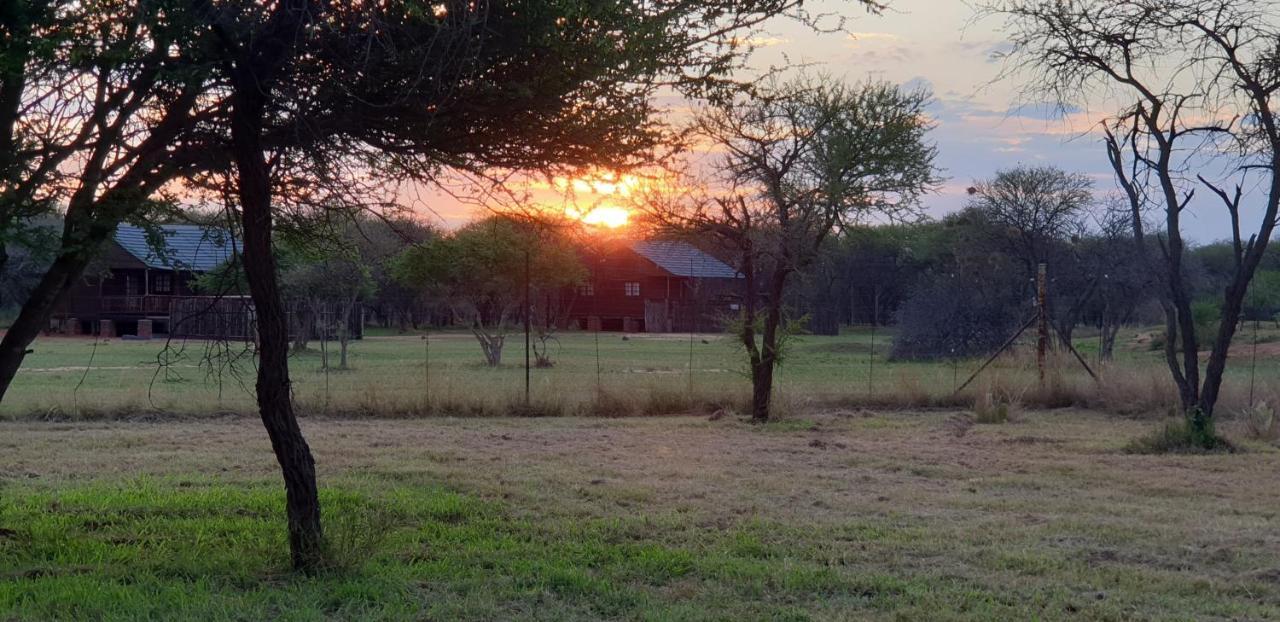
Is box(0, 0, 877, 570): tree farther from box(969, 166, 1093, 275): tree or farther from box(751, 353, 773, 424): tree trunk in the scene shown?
box(969, 166, 1093, 275): tree

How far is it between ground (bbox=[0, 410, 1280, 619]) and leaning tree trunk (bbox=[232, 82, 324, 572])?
69cm

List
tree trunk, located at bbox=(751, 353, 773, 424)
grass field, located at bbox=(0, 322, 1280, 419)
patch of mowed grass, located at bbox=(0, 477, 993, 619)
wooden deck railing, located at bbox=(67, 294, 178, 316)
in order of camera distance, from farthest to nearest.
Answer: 1. wooden deck railing, located at bbox=(67, 294, 178, 316)
2. grass field, located at bbox=(0, 322, 1280, 419)
3. tree trunk, located at bbox=(751, 353, 773, 424)
4. patch of mowed grass, located at bbox=(0, 477, 993, 619)

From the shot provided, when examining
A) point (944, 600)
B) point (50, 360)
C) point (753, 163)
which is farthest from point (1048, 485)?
point (50, 360)

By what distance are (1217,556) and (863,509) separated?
8.72ft

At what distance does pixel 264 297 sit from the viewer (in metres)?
6.22

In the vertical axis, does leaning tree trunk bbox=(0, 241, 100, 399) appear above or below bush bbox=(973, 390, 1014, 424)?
above

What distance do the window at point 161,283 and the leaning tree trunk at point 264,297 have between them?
152ft

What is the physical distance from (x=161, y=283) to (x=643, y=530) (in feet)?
153

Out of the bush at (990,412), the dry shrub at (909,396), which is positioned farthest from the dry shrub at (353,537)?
the dry shrub at (909,396)

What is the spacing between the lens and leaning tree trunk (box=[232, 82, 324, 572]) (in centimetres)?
623

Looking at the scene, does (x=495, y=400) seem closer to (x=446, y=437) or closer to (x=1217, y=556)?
(x=446, y=437)

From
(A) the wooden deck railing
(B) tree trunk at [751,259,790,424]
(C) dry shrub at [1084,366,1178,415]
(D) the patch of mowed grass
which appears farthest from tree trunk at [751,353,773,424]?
(A) the wooden deck railing

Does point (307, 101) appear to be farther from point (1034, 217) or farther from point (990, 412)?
point (1034, 217)

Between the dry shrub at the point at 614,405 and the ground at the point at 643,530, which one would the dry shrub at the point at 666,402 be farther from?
the ground at the point at 643,530
